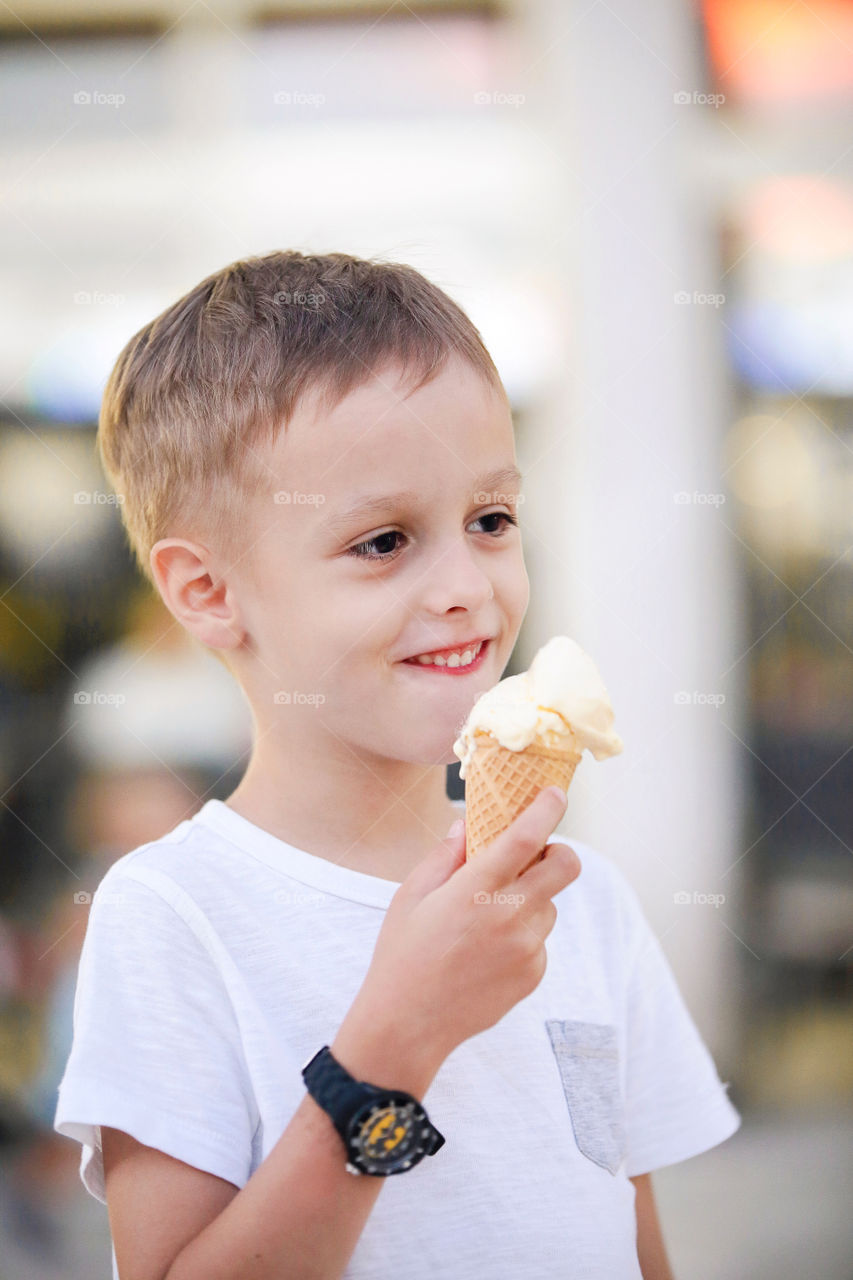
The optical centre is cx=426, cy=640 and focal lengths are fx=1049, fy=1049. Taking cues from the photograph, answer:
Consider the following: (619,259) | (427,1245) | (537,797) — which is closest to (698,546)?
(619,259)

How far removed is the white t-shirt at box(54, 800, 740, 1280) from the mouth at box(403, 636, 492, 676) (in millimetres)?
179

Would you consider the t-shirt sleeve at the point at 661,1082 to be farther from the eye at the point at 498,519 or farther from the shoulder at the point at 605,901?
the eye at the point at 498,519

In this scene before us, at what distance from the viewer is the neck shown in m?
0.88

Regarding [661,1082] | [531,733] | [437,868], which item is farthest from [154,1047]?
[661,1082]

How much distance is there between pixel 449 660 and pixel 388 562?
0.31 feet

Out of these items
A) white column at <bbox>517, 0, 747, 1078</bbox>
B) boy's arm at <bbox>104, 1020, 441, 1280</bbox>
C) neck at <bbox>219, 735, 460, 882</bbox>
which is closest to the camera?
boy's arm at <bbox>104, 1020, 441, 1280</bbox>

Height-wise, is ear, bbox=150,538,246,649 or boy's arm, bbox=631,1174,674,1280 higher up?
ear, bbox=150,538,246,649

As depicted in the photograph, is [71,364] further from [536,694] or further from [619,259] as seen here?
[536,694]

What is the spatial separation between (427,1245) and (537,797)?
33 centimetres

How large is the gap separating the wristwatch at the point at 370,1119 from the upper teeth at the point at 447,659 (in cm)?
30

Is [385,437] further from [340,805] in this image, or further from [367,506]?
[340,805]

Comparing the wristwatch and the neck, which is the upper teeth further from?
the wristwatch

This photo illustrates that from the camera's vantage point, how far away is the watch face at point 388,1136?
0.68 meters

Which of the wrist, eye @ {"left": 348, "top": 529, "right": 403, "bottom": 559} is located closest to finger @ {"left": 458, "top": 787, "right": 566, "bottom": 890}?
the wrist
